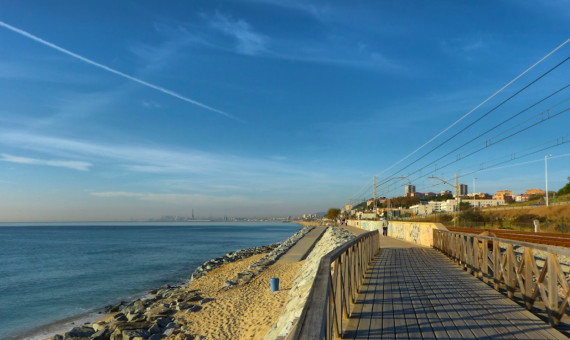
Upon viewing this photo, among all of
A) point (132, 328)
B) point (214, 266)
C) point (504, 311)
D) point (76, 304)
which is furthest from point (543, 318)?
point (214, 266)

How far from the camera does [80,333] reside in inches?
478

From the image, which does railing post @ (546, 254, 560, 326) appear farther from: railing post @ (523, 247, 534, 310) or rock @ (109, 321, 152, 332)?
rock @ (109, 321, 152, 332)

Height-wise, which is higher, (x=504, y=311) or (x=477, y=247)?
(x=477, y=247)

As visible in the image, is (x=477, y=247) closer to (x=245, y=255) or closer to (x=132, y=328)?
(x=132, y=328)

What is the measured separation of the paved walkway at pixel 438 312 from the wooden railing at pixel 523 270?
24 cm

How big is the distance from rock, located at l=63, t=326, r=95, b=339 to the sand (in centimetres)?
277

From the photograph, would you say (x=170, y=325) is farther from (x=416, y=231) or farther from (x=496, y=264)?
(x=416, y=231)

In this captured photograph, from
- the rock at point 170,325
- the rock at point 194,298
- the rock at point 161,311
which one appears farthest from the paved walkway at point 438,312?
the rock at point 194,298

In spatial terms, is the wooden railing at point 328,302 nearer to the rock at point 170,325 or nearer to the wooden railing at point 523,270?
the wooden railing at point 523,270

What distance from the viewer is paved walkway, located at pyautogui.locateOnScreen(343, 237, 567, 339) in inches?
194

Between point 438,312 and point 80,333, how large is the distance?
11266 mm

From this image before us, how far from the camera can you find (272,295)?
547 inches

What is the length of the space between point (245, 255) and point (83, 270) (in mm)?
13281

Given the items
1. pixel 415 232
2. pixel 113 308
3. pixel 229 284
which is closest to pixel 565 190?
pixel 415 232
